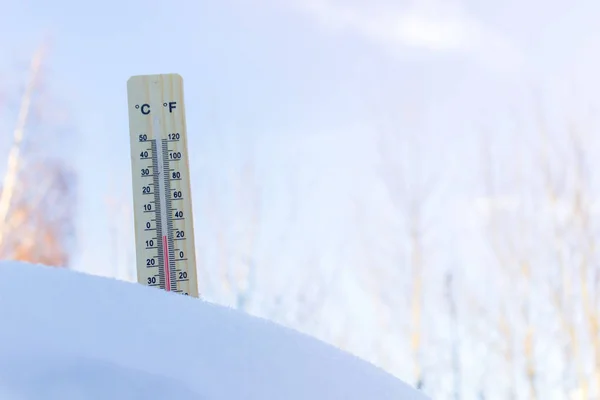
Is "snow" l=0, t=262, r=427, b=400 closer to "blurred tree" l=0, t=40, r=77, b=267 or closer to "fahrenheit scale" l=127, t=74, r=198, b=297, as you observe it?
"fahrenheit scale" l=127, t=74, r=198, b=297

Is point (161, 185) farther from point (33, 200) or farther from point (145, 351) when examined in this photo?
point (33, 200)

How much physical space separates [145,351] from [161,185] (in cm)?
135

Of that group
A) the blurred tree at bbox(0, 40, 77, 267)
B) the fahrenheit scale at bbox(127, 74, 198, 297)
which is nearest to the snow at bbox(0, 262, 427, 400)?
the fahrenheit scale at bbox(127, 74, 198, 297)

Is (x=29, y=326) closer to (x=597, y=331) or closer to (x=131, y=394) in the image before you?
(x=131, y=394)

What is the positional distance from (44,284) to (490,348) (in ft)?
30.8

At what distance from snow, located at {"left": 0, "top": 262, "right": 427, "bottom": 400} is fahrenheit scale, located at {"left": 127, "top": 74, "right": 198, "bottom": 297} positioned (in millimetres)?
1022

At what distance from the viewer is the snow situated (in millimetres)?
1062

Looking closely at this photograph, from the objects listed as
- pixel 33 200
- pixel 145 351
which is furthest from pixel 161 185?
pixel 33 200

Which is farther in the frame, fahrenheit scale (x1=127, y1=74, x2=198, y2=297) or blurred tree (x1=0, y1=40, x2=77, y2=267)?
blurred tree (x1=0, y1=40, x2=77, y2=267)

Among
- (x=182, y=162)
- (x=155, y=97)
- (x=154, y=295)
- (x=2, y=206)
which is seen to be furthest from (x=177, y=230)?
(x=2, y=206)

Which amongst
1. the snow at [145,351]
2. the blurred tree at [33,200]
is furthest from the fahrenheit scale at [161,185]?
the blurred tree at [33,200]

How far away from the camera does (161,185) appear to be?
2420 mm

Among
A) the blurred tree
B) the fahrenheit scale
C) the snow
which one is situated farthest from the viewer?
the blurred tree

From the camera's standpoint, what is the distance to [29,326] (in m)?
1.14
